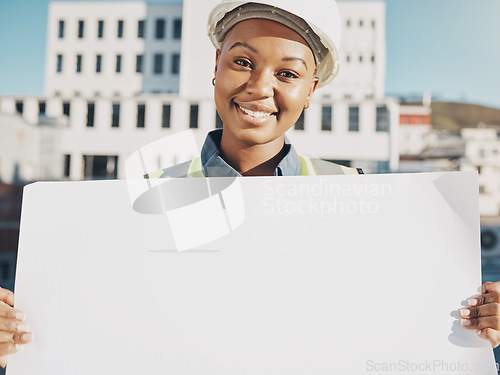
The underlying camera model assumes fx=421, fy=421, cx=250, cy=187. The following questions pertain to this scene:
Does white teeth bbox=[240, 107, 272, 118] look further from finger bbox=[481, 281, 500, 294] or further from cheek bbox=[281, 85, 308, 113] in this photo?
finger bbox=[481, 281, 500, 294]

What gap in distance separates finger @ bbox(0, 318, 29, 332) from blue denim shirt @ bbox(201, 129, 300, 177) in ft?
2.27

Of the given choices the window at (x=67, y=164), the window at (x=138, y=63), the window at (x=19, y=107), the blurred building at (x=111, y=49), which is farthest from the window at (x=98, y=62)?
the window at (x=67, y=164)

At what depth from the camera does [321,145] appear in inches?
1057

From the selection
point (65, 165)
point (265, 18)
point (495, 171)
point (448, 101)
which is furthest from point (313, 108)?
point (448, 101)

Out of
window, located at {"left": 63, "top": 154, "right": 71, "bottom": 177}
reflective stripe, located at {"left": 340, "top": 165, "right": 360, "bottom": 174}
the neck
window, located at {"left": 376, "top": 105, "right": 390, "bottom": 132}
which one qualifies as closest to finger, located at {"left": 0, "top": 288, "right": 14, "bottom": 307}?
the neck

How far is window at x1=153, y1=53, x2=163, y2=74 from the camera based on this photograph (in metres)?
36.2

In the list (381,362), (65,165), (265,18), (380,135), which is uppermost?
(380,135)

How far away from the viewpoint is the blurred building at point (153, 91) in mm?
26766

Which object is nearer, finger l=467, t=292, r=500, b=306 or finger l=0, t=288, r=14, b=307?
finger l=467, t=292, r=500, b=306

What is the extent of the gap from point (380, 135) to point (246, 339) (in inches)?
1063

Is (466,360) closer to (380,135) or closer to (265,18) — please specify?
(265,18)

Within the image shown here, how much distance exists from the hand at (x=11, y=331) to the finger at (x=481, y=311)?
1196mm

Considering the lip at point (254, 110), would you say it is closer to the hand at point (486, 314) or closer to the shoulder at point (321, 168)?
the shoulder at point (321, 168)

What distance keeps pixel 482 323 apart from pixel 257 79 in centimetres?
90
